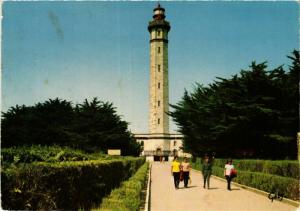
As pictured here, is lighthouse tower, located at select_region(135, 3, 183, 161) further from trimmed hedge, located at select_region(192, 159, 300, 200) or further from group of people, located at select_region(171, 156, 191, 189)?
group of people, located at select_region(171, 156, 191, 189)

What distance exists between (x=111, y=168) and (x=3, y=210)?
32.9 ft

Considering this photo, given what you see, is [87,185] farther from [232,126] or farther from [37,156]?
[232,126]

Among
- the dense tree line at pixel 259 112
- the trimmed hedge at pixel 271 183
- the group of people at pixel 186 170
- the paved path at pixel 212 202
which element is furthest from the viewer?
the dense tree line at pixel 259 112

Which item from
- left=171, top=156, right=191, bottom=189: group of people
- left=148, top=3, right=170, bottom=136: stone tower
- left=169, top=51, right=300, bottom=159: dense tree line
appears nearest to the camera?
left=171, top=156, right=191, bottom=189: group of people

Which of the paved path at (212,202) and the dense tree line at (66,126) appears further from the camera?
the dense tree line at (66,126)

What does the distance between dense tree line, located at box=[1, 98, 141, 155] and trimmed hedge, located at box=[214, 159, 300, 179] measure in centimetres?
2206

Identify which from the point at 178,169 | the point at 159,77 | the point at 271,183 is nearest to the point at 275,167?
the point at 271,183

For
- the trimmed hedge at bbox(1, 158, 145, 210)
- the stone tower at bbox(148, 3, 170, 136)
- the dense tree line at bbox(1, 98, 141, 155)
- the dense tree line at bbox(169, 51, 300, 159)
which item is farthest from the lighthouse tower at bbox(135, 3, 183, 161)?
the trimmed hedge at bbox(1, 158, 145, 210)

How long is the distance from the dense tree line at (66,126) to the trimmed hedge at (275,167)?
22.1m

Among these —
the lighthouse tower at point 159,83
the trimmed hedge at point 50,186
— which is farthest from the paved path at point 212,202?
the lighthouse tower at point 159,83

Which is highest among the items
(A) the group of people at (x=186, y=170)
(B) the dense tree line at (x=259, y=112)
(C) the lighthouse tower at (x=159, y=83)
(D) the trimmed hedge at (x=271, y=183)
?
(C) the lighthouse tower at (x=159, y=83)

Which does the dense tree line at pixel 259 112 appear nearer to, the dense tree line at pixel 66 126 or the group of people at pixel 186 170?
the group of people at pixel 186 170

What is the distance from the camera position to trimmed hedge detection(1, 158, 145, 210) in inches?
323

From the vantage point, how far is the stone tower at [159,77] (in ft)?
252
